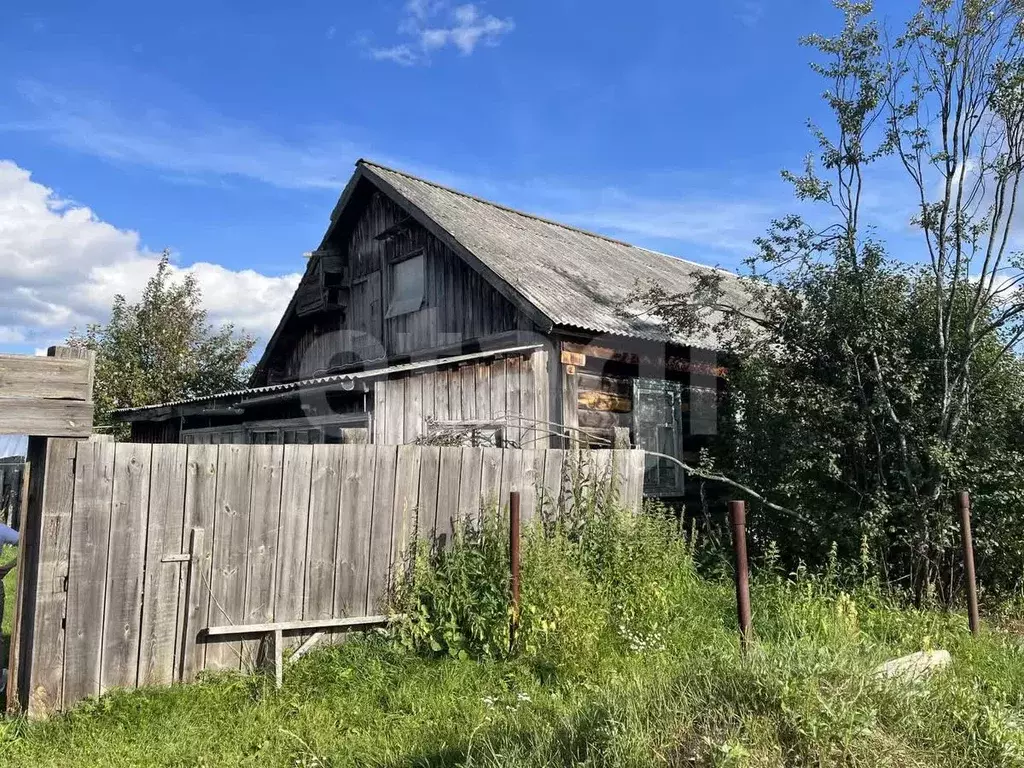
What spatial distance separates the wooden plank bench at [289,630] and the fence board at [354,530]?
0.10 metres

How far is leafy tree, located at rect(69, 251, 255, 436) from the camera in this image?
60.0 ft

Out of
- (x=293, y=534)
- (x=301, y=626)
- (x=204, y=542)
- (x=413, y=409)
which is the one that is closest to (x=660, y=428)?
(x=413, y=409)

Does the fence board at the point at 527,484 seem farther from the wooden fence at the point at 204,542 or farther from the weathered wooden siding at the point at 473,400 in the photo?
the weathered wooden siding at the point at 473,400

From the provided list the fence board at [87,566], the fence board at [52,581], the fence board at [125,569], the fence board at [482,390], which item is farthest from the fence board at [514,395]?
the fence board at [52,581]

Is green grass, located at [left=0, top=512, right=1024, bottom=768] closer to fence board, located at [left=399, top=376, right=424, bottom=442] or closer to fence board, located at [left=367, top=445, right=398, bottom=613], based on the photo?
fence board, located at [left=367, top=445, right=398, bottom=613]

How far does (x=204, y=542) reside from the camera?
5141mm

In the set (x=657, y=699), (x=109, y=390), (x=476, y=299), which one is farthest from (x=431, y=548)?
(x=109, y=390)

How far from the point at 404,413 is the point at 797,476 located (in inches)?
178

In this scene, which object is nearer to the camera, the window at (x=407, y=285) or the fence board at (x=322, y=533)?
the fence board at (x=322, y=533)

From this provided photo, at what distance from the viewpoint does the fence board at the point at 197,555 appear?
5.05 metres

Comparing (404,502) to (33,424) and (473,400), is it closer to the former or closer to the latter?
(33,424)

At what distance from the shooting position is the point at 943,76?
25.6ft

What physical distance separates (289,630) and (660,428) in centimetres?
716

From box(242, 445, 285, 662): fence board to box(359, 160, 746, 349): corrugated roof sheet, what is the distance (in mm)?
4813
